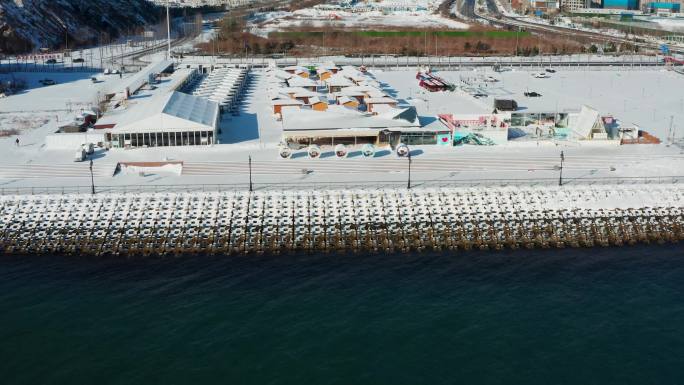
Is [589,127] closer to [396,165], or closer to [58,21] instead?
[396,165]

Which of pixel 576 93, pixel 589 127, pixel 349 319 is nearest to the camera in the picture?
pixel 349 319

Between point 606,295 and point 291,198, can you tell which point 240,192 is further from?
point 606,295

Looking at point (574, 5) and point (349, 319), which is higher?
point (574, 5)

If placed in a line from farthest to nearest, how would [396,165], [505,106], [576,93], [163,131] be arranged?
1. [576,93]
2. [505,106]
3. [163,131]
4. [396,165]

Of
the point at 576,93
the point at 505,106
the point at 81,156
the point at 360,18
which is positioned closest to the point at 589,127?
the point at 505,106

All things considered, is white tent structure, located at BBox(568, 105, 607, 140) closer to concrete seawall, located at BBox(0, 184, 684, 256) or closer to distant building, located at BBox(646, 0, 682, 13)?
concrete seawall, located at BBox(0, 184, 684, 256)

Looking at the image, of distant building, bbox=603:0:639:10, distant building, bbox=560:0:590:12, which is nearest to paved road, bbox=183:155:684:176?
distant building, bbox=560:0:590:12
